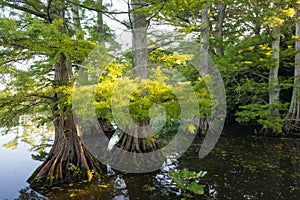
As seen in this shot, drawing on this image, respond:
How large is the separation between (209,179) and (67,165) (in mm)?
2603

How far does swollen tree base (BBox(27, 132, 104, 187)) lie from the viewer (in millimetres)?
4203

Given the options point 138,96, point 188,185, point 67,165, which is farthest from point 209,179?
point 67,165

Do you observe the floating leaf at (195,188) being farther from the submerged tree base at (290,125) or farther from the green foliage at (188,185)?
the submerged tree base at (290,125)

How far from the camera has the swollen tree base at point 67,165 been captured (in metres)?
4.20

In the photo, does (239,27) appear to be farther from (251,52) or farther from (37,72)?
(37,72)

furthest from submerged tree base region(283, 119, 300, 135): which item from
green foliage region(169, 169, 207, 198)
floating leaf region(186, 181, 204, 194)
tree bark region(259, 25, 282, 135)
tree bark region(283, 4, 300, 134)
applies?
floating leaf region(186, 181, 204, 194)

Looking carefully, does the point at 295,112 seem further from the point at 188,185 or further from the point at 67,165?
the point at 67,165

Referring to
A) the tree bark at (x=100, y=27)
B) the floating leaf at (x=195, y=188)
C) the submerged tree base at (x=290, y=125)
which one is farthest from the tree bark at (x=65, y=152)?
the submerged tree base at (x=290, y=125)

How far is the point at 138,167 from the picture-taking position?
4.81 metres

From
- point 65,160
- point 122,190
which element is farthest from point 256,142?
point 65,160

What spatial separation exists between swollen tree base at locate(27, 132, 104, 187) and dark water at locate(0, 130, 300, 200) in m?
0.23

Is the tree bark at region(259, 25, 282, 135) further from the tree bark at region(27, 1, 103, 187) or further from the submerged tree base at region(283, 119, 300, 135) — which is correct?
the tree bark at region(27, 1, 103, 187)

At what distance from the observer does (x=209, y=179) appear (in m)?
4.19

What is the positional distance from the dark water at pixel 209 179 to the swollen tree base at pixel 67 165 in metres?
0.23
